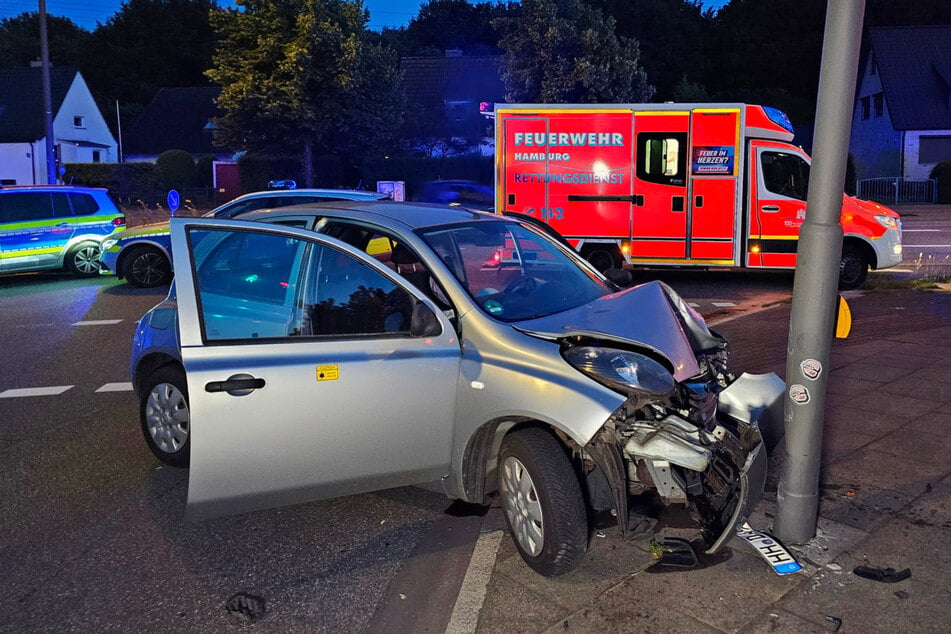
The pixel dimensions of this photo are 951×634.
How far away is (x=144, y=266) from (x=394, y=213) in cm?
1036

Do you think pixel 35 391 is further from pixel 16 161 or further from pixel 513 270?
pixel 16 161

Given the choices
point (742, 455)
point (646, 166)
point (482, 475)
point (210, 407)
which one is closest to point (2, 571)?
point (210, 407)

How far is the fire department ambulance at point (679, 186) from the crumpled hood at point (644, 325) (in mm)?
8981

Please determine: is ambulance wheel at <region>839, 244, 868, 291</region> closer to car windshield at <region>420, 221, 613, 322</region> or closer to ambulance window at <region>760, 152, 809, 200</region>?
ambulance window at <region>760, 152, 809, 200</region>

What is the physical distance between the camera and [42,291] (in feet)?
45.5

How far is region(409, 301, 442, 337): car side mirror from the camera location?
3.87 meters

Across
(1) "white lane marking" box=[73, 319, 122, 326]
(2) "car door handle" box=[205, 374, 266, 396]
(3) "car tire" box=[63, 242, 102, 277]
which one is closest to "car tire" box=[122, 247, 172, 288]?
(3) "car tire" box=[63, 242, 102, 277]

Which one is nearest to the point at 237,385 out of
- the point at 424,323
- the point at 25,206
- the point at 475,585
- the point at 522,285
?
the point at 424,323

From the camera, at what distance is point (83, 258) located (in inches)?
597

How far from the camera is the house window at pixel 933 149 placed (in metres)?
39.9

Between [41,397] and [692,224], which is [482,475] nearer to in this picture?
[41,397]

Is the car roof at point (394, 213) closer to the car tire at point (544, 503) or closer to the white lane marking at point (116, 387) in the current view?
the car tire at point (544, 503)

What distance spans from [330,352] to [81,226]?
12.9 metres

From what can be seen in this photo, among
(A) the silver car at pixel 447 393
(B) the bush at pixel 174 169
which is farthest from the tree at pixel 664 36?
(A) the silver car at pixel 447 393
